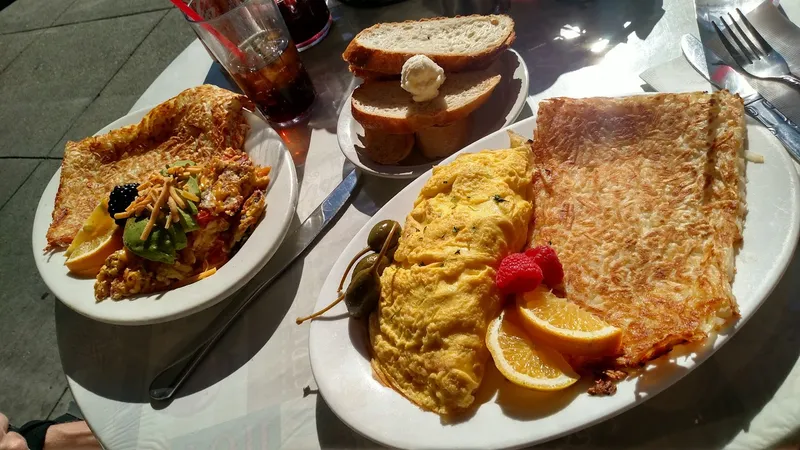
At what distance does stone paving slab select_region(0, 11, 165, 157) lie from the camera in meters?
5.43

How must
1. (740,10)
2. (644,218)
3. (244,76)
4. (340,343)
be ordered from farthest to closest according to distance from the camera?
(244,76) → (740,10) → (340,343) → (644,218)

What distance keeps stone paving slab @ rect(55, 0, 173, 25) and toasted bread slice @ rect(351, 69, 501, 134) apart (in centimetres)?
466

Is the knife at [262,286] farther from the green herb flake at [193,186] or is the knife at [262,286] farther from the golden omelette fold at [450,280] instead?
the golden omelette fold at [450,280]

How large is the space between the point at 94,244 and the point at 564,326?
6.68 feet

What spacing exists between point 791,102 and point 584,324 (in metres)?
1.27

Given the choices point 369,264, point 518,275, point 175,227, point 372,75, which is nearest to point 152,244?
point 175,227

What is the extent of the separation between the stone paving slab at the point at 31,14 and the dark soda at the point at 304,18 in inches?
202

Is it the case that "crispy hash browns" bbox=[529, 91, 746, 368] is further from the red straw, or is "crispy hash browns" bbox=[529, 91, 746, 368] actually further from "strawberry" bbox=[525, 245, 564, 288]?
the red straw

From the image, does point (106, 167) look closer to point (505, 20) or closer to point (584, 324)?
point (505, 20)

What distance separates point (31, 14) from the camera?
6.83 meters

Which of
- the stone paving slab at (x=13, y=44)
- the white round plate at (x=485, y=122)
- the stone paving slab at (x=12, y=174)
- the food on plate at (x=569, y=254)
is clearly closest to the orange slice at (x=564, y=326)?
the food on plate at (x=569, y=254)

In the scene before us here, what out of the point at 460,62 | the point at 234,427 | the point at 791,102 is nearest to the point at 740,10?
the point at 791,102

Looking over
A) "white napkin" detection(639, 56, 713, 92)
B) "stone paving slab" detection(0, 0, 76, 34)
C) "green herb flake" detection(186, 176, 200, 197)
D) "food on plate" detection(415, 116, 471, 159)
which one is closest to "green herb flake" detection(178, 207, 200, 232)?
"green herb flake" detection(186, 176, 200, 197)

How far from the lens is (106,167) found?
2711 millimetres
